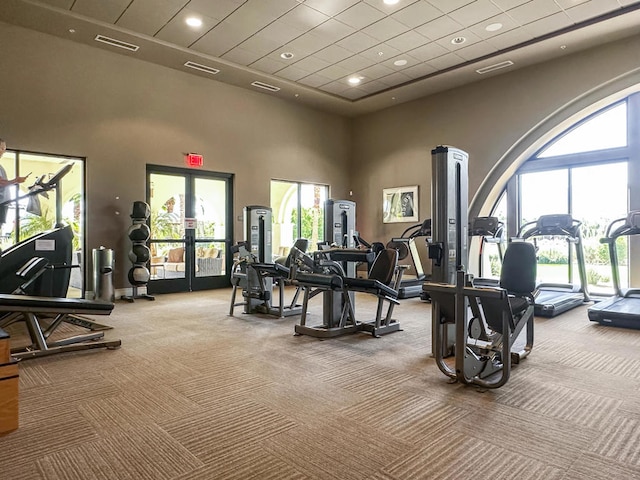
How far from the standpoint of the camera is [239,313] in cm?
590

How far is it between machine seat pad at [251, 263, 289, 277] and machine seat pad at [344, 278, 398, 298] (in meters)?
1.15

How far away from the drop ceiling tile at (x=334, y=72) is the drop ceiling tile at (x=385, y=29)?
1.34 metres

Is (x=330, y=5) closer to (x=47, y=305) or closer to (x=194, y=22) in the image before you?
(x=194, y=22)

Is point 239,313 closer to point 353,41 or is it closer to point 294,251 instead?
point 294,251

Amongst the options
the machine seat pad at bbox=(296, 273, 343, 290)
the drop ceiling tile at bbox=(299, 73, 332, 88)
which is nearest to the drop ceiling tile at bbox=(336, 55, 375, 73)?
the drop ceiling tile at bbox=(299, 73, 332, 88)

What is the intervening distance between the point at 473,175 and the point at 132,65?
6.71 m

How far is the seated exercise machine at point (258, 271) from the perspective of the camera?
561cm

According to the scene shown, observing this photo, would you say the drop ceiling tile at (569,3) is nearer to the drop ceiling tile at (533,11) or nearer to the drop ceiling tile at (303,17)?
the drop ceiling tile at (533,11)

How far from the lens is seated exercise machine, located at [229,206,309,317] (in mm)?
A: 5606

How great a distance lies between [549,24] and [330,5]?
130 inches

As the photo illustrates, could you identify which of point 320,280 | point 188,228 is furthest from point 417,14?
point 188,228

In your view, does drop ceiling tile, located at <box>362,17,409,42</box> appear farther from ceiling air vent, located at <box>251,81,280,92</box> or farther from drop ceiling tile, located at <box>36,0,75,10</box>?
drop ceiling tile, located at <box>36,0,75,10</box>

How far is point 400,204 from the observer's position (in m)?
9.70

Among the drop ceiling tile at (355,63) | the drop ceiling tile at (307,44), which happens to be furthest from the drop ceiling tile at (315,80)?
the drop ceiling tile at (307,44)
